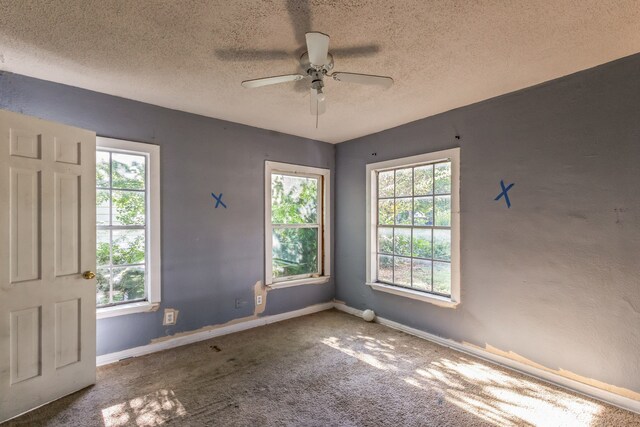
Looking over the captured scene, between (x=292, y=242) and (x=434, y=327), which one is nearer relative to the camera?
(x=434, y=327)

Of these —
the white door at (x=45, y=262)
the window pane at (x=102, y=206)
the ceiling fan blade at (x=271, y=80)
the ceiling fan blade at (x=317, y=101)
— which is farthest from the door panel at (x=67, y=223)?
the ceiling fan blade at (x=317, y=101)

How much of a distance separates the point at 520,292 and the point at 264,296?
104 inches

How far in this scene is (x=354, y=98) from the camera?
2.80 meters

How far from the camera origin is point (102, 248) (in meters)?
2.76

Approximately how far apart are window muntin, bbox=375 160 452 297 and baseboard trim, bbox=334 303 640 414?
471 mm

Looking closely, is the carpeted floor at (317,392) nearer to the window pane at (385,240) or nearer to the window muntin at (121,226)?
the window muntin at (121,226)

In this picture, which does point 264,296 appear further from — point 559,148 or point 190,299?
point 559,148

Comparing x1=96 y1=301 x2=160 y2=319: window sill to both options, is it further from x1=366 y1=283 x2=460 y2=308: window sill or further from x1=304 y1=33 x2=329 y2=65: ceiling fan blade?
x1=304 y1=33 x2=329 y2=65: ceiling fan blade

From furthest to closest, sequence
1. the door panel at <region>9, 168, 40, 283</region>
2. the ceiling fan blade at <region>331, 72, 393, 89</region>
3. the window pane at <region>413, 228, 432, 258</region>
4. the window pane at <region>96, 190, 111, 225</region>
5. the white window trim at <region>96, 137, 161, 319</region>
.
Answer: the window pane at <region>413, 228, 432, 258</region>, the white window trim at <region>96, 137, 161, 319</region>, the window pane at <region>96, 190, 111, 225</region>, the door panel at <region>9, 168, 40, 283</region>, the ceiling fan blade at <region>331, 72, 393, 89</region>

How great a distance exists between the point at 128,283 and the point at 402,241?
2.90 meters

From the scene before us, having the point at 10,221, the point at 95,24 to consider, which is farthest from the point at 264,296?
the point at 95,24

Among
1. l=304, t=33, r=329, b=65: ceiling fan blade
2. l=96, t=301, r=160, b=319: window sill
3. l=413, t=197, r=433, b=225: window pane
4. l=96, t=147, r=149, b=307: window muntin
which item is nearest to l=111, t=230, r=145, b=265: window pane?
l=96, t=147, r=149, b=307: window muntin

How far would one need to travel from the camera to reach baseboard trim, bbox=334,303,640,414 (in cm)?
211

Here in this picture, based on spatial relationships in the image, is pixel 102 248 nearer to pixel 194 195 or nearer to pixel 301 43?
pixel 194 195
